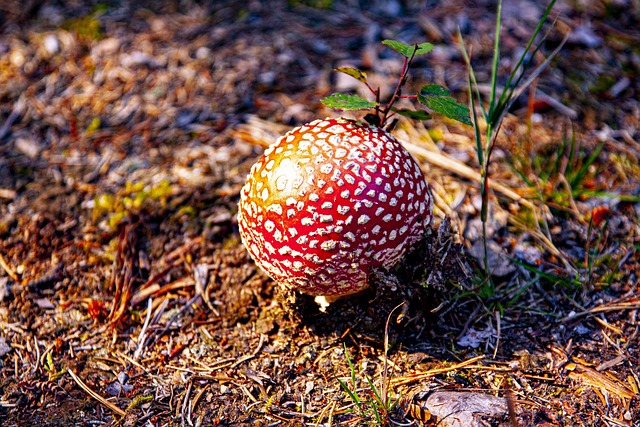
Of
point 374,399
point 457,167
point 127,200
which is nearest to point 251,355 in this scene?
point 374,399

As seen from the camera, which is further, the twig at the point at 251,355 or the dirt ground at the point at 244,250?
the twig at the point at 251,355

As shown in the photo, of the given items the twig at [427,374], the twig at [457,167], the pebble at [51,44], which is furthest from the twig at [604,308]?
the pebble at [51,44]

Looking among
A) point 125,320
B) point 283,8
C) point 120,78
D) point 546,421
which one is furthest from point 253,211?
point 283,8

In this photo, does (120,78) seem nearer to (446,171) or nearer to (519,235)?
(446,171)

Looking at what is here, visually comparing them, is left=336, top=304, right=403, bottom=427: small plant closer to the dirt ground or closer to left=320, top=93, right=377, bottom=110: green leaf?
the dirt ground

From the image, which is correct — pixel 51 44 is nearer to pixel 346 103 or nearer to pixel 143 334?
pixel 143 334

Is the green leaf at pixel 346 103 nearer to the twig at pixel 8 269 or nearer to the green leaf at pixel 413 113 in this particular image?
the green leaf at pixel 413 113

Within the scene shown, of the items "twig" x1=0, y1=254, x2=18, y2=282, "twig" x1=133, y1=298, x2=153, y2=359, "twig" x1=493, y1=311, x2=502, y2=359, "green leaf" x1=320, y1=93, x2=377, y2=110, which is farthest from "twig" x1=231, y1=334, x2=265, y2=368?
"twig" x1=0, y1=254, x2=18, y2=282

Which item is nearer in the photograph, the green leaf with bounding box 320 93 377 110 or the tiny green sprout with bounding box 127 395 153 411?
the green leaf with bounding box 320 93 377 110
